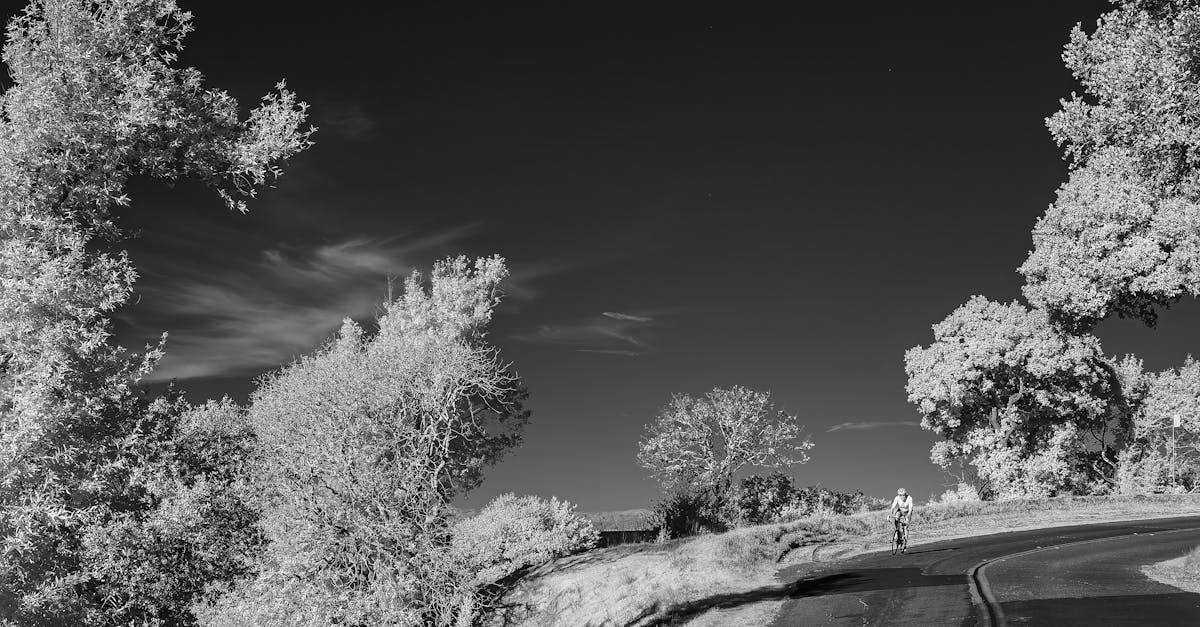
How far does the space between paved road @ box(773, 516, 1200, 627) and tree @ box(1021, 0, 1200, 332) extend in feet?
21.9

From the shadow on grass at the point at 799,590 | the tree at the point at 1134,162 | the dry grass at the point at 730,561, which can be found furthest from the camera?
the dry grass at the point at 730,561

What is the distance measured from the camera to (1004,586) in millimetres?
17188

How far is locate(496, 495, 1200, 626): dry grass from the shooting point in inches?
769

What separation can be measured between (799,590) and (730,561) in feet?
15.9

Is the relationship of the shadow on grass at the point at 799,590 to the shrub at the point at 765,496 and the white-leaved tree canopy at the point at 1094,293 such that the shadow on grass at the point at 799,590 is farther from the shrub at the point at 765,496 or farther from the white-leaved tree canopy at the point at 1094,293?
the shrub at the point at 765,496

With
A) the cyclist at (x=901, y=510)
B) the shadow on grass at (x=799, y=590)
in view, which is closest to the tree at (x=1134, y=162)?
the cyclist at (x=901, y=510)

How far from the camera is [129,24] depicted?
45.3 ft

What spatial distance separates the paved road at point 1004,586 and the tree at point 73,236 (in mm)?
12408

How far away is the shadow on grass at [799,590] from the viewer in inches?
713

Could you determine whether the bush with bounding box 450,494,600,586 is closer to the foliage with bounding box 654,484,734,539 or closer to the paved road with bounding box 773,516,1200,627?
the foliage with bounding box 654,484,734,539

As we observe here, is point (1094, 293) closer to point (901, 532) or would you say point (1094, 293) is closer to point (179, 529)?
point (901, 532)

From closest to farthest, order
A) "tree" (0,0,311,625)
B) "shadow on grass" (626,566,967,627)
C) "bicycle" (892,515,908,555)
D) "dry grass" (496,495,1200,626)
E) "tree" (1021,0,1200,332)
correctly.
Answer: "tree" (0,0,311,625) → "tree" (1021,0,1200,332) → "shadow on grass" (626,566,967,627) → "dry grass" (496,495,1200,626) → "bicycle" (892,515,908,555)

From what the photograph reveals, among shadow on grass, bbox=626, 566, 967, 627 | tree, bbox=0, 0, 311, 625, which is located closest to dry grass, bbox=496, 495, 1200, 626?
shadow on grass, bbox=626, 566, 967, 627

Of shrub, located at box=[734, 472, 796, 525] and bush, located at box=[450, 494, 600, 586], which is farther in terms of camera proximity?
shrub, located at box=[734, 472, 796, 525]
